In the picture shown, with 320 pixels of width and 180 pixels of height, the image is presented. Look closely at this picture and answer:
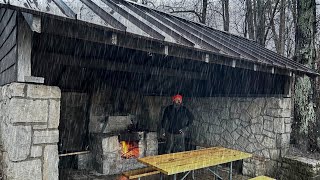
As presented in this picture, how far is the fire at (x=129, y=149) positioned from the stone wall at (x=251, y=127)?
2.07 meters

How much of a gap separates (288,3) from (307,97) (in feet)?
28.2

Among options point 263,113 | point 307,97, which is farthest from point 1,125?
point 307,97

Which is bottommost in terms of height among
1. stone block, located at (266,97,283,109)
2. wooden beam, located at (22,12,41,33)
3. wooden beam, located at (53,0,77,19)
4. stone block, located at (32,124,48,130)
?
stone block, located at (32,124,48,130)

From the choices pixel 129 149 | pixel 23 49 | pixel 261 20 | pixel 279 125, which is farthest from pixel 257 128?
pixel 261 20

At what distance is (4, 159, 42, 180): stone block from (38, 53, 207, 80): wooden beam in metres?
1.64

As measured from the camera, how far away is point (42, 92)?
3039 millimetres

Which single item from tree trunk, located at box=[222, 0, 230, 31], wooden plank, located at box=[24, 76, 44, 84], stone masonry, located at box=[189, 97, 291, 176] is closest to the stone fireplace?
stone masonry, located at box=[189, 97, 291, 176]

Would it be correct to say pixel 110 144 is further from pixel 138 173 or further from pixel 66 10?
pixel 66 10

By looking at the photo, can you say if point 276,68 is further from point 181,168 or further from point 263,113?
point 181,168

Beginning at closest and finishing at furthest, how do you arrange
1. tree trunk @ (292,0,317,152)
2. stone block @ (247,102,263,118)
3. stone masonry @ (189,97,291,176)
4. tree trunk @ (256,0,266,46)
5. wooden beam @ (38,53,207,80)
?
wooden beam @ (38,53,207,80)
stone masonry @ (189,97,291,176)
stone block @ (247,102,263,118)
tree trunk @ (292,0,317,152)
tree trunk @ (256,0,266,46)

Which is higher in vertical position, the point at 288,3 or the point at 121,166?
the point at 288,3

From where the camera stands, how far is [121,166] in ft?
21.7

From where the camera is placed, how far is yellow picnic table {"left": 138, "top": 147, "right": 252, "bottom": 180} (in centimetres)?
412

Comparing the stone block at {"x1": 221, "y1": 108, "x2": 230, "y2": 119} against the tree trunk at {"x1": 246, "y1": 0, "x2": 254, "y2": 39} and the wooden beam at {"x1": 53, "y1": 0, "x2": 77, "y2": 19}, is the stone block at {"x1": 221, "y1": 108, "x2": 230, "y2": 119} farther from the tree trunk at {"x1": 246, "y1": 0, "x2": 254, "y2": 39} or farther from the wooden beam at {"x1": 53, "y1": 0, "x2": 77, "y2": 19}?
the tree trunk at {"x1": 246, "y1": 0, "x2": 254, "y2": 39}
